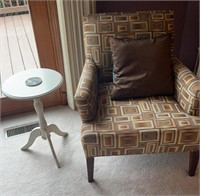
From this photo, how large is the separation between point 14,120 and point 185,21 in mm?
1697

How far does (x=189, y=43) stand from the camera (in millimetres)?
2113

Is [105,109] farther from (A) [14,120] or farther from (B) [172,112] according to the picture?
(A) [14,120]

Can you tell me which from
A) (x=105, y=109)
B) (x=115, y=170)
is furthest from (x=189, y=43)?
(x=115, y=170)

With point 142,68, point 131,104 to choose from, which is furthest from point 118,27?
point 131,104

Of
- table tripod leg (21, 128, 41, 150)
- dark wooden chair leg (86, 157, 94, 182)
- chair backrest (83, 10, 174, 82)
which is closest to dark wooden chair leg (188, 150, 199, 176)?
dark wooden chair leg (86, 157, 94, 182)

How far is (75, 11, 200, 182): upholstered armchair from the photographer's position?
1.23m

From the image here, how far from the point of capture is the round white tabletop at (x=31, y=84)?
1302 millimetres

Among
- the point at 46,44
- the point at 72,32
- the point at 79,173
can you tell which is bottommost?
the point at 79,173

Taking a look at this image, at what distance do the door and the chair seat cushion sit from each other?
0.76 m

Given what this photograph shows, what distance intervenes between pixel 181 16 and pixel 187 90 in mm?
942

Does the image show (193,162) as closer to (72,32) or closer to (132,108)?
(132,108)

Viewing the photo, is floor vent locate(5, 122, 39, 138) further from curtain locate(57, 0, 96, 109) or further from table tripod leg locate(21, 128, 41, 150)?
curtain locate(57, 0, 96, 109)

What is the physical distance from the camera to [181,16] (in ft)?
6.48

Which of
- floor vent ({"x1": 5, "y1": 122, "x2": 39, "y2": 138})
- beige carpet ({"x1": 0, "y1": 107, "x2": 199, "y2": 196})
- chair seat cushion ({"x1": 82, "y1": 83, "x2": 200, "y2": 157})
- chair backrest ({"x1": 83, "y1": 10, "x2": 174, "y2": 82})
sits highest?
chair backrest ({"x1": 83, "y1": 10, "x2": 174, "y2": 82})
